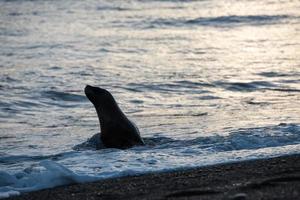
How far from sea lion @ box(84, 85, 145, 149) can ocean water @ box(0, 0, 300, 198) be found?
0.25m

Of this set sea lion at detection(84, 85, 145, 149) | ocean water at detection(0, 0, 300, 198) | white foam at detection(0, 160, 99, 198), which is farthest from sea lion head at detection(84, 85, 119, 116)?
white foam at detection(0, 160, 99, 198)

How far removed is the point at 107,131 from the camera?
9430 mm

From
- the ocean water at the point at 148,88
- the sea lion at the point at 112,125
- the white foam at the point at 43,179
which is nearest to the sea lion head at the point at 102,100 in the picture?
the sea lion at the point at 112,125

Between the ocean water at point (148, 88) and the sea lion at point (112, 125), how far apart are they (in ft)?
0.83

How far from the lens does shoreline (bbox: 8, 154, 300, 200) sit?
5879 mm

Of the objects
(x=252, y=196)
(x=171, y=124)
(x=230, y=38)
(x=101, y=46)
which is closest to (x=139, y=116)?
(x=171, y=124)

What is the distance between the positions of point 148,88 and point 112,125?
195 inches

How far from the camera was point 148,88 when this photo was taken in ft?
47.3

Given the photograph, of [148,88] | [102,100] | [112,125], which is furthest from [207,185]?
[148,88]

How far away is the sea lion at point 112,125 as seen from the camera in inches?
367

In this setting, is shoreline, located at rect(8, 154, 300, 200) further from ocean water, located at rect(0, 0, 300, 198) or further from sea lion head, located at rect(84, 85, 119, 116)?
sea lion head, located at rect(84, 85, 119, 116)

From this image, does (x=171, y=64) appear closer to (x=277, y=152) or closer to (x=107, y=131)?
(x=107, y=131)

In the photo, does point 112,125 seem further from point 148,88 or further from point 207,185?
point 148,88

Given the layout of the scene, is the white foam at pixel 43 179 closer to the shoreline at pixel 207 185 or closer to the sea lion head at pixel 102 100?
the shoreline at pixel 207 185
